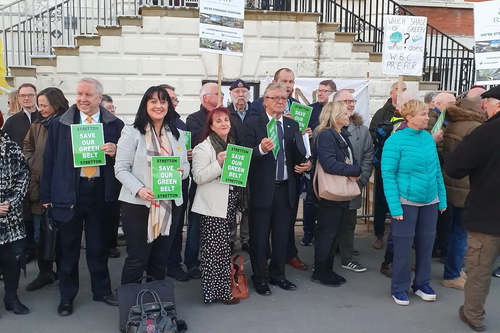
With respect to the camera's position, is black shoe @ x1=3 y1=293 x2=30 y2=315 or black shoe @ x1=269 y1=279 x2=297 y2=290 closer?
black shoe @ x1=3 y1=293 x2=30 y2=315

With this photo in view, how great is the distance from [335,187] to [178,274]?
6.44 feet

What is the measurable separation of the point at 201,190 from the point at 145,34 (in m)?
6.94

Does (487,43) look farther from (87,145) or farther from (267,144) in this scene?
(87,145)

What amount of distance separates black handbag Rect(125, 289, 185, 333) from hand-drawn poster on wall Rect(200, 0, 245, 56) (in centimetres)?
328

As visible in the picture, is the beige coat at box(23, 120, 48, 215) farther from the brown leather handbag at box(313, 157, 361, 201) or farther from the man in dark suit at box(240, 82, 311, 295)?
→ the brown leather handbag at box(313, 157, 361, 201)

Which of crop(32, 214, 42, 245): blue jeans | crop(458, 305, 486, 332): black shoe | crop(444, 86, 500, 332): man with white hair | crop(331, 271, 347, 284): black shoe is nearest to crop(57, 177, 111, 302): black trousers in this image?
crop(32, 214, 42, 245): blue jeans

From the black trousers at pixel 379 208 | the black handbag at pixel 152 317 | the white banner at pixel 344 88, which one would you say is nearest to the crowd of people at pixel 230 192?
the black handbag at pixel 152 317

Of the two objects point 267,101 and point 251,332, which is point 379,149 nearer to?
point 267,101

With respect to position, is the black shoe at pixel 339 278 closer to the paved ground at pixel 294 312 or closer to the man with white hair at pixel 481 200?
the paved ground at pixel 294 312

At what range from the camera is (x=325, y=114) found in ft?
17.0

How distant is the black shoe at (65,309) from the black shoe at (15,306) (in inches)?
12.1

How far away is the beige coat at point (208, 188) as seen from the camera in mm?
4477

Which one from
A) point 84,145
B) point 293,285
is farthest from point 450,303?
point 84,145

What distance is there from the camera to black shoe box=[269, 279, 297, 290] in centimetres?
511
